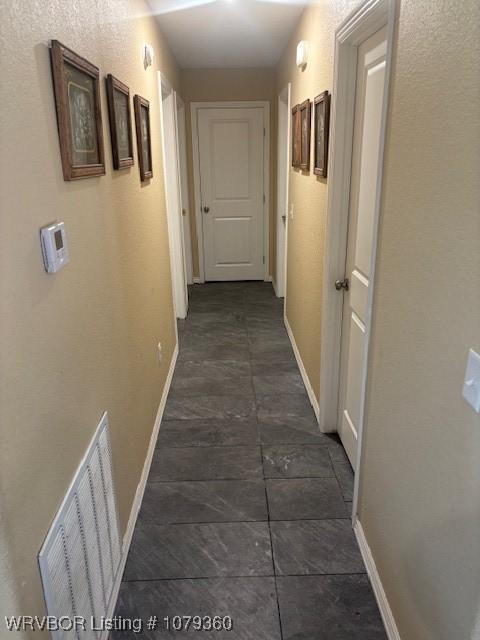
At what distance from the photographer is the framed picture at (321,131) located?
90.1 inches

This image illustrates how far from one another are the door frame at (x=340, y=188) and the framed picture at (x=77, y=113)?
36.9 inches

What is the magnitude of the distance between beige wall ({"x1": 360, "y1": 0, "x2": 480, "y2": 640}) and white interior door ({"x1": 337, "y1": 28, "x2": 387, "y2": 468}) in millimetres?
246

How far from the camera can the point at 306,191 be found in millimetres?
3047

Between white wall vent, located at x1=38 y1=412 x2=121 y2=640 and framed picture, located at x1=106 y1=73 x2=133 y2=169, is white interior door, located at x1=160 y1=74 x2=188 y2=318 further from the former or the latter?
white wall vent, located at x1=38 y1=412 x2=121 y2=640

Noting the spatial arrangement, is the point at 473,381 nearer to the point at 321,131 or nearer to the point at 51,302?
the point at 51,302

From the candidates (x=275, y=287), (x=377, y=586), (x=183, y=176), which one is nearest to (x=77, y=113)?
(x=377, y=586)

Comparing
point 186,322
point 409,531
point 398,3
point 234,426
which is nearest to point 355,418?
point 234,426

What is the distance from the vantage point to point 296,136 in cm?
326

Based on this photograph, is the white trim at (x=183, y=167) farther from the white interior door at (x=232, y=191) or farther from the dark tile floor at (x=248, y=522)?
the dark tile floor at (x=248, y=522)

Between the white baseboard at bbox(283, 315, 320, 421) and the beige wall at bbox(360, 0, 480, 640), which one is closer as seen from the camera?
the beige wall at bbox(360, 0, 480, 640)

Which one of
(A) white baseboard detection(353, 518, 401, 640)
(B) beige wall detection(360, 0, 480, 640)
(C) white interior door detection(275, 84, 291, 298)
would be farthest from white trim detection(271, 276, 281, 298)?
(B) beige wall detection(360, 0, 480, 640)

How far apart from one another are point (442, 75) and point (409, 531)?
1.23m

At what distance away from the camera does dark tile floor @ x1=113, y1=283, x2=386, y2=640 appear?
1.66 meters

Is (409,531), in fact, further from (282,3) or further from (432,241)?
(282,3)
